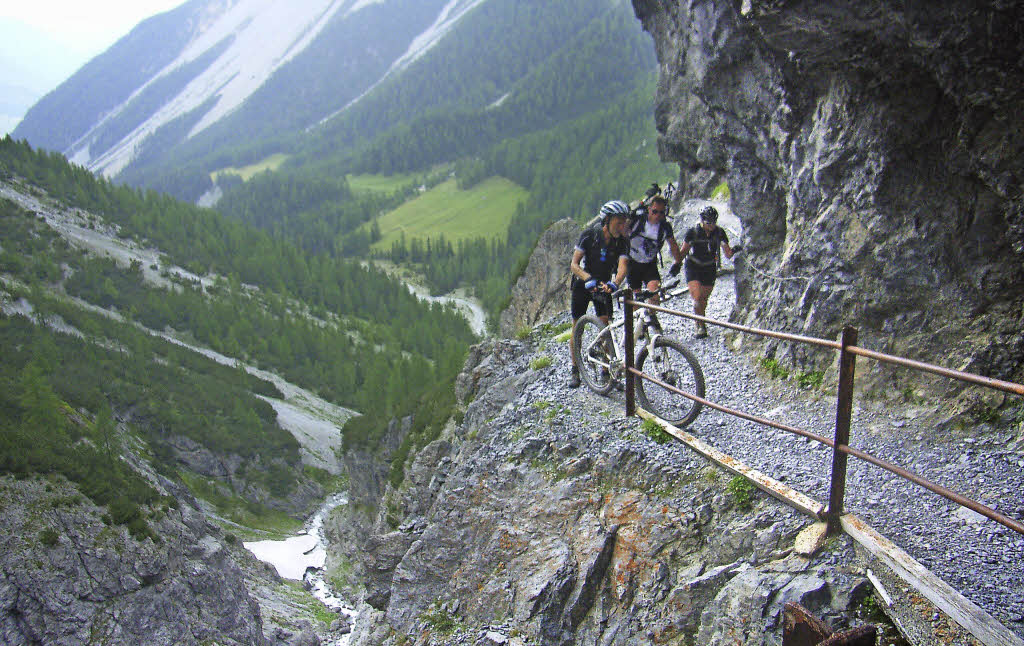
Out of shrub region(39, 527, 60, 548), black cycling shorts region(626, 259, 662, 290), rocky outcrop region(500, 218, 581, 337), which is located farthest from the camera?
rocky outcrop region(500, 218, 581, 337)

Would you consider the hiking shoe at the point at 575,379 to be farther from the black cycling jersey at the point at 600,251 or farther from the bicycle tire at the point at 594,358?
the black cycling jersey at the point at 600,251

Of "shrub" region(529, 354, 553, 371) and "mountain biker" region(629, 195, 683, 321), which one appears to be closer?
"mountain biker" region(629, 195, 683, 321)

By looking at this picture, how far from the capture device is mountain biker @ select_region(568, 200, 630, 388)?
11.0 m

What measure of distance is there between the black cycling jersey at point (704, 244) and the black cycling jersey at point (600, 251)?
257 centimetres

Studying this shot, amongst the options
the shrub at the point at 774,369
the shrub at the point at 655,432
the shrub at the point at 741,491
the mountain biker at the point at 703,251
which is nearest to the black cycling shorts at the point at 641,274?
the mountain biker at the point at 703,251

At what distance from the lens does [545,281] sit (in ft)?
126

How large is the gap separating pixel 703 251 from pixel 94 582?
4018cm

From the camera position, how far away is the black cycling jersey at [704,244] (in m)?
13.1

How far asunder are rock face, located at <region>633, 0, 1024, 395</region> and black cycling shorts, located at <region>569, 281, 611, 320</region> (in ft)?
10.9

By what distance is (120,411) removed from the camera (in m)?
78.6

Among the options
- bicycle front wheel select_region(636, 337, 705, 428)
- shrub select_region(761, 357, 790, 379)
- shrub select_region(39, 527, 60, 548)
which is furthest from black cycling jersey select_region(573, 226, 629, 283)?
shrub select_region(39, 527, 60, 548)

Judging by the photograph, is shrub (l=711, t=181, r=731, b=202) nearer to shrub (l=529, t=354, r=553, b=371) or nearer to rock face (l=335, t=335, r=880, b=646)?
shrub (l=529, t=354, r=553, b=371)

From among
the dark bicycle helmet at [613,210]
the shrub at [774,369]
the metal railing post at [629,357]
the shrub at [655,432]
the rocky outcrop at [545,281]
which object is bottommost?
the rocky outcrop at [545,281]

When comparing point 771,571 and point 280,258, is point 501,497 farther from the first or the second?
point 280,258
